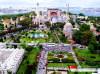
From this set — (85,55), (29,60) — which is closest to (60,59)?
(29,60)

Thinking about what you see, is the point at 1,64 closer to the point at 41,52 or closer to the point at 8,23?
the point at 41,52

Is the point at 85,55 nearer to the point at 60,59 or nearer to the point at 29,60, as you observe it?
the point at 60,59

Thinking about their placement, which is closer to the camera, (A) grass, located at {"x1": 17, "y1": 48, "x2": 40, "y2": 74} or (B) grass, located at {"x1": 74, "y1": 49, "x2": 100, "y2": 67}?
(A) grass, located at {"x1": 17, "y1": 48, "x2": 40, "y2": 74}

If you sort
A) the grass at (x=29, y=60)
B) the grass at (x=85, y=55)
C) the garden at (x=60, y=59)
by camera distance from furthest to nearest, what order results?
the grass at (x=85, y=55) → the garden at (x=60, y=59) → the grass at (x=29, y=60)

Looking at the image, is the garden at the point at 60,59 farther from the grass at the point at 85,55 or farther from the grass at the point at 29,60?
the grass at the point at 29,60

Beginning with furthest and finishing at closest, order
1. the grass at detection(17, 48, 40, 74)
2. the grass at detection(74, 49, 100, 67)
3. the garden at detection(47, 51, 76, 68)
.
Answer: the grass at detection(74, 49, 100, 67) → the garden at detection(47, 51, 76, 68) → the grass at detection(17, 48, 40, 74)

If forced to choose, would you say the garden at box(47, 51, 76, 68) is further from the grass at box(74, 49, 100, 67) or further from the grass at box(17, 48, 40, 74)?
the grass at box(17, 48, 40, 74)

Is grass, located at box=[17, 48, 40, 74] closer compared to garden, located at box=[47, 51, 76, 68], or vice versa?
grass, located at box=[17, 48, 40, 74]

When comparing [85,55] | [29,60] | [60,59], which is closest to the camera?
[29,60]

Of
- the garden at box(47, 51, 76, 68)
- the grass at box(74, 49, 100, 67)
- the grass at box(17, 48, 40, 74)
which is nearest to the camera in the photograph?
the grass at box(17, 48, 40, 74)

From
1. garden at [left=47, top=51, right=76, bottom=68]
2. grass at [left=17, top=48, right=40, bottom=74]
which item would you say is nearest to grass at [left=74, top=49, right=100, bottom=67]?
garden at [left=47, top=51, right=76, bottom=68]

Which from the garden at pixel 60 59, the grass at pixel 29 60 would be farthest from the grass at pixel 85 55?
the grass at pixel 29 60
